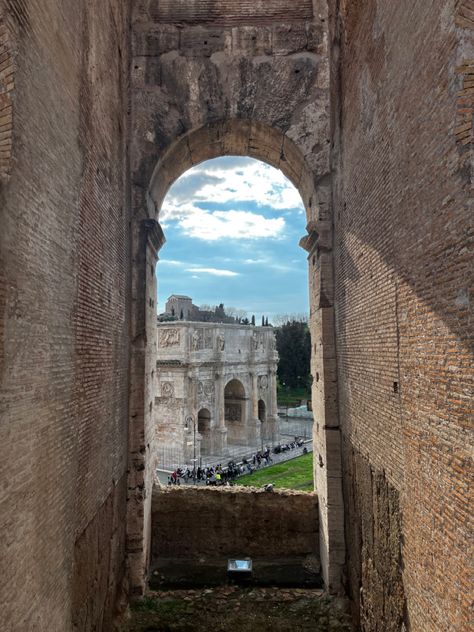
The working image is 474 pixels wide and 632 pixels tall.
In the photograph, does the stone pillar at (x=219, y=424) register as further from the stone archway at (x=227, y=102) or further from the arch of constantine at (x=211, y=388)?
the stone archway at (x=227, y=102)

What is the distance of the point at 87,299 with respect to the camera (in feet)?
17.7

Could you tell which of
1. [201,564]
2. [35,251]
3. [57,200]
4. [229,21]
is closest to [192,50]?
[229,21]

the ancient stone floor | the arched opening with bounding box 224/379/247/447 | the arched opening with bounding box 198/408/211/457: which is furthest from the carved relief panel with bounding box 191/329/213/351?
the ancient stone floor

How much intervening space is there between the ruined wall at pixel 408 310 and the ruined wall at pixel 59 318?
331 centimetres

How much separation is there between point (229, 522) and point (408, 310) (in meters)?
5.87

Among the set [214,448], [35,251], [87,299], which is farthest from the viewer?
[214,448]

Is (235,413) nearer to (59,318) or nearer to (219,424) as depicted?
(219,424)

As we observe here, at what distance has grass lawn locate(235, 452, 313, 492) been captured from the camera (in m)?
17.9

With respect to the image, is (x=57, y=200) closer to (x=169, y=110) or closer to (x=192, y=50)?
(x=169, y=110)

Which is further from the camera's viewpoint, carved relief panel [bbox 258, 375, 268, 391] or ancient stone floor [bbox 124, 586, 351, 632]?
carved relief panel [bbox 258, 375, 268, 391]

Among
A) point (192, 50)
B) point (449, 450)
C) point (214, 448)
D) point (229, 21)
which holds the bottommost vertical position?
point (214, 448)

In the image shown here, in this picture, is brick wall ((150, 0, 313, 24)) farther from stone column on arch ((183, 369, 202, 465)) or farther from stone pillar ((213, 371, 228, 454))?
stone pillar ((213, 371, 228, 454))

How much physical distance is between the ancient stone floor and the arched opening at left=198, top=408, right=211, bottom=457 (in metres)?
17.5

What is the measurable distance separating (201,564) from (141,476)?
6.97ft
